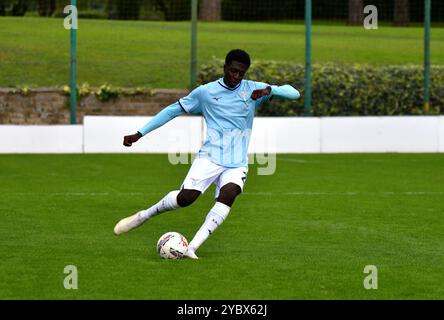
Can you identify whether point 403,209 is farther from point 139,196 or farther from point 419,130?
point 419,130

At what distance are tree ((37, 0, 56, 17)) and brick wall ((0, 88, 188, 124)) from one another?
6.13 feet

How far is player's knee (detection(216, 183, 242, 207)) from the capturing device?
1145cm

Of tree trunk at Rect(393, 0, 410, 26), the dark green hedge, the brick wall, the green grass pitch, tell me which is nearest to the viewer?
the green grass pitch

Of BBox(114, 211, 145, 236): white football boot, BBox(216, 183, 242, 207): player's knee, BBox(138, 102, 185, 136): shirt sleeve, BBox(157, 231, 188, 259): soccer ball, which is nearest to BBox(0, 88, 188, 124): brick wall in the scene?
BBox(114, 211, 145, 236): white football boot

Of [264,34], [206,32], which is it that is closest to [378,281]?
[206,32]

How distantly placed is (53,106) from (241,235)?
16532mm

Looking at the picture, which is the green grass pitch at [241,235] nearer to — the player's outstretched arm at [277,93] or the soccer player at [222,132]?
the soccer player at [222,132]

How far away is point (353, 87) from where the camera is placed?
93.4 ft

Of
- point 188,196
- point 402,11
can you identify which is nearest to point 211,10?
point 402,11

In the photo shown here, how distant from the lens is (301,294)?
9.46 metres

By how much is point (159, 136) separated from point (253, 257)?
14.2 m

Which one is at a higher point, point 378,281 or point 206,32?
point 206,32

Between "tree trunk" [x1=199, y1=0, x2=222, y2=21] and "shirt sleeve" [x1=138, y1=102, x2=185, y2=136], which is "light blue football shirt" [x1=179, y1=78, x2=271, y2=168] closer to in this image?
"shirt sleeve" [x1=138, y1=102, x2=185, y2=136]

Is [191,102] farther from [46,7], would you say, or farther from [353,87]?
[46,7]
